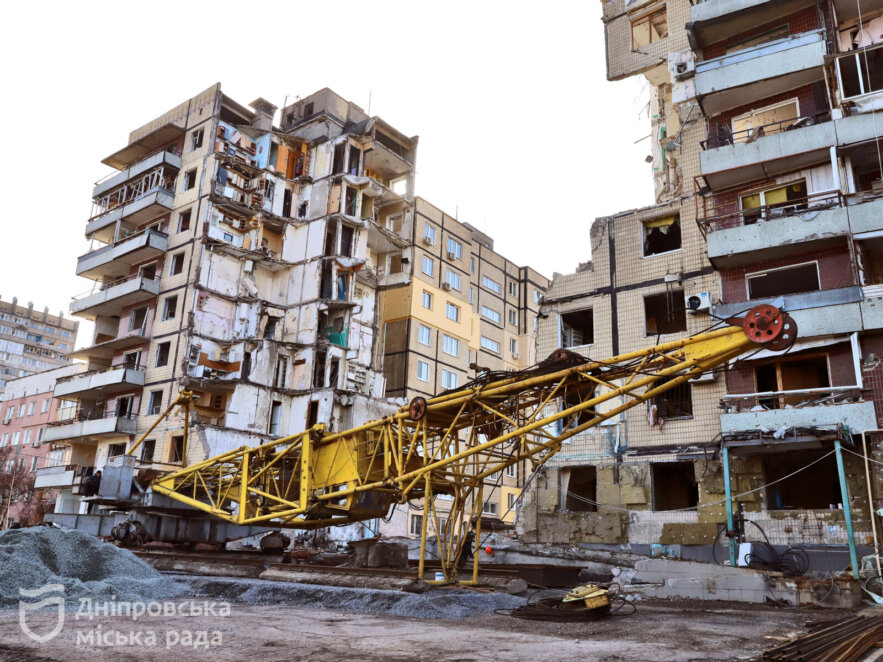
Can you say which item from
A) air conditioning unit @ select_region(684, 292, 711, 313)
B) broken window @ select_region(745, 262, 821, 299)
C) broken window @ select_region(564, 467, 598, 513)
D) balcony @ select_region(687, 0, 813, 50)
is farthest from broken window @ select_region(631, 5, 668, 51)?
broken window @ select_region(564, 467, 598, 513)

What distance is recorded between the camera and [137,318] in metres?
47.3

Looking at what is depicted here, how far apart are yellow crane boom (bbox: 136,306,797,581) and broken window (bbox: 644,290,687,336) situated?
43.0ft

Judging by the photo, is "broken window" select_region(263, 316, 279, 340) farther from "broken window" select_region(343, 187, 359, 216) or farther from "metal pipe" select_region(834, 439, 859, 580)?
"metal pipe" select_region(834, 439, 859, 580)

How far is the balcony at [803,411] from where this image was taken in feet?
69.6

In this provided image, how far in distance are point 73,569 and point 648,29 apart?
3298 cm

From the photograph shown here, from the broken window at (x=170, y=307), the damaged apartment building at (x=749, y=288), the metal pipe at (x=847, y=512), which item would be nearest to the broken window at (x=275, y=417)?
the broken window at (x=170, y=307)

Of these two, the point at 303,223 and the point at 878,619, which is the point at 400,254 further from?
the point at 878,619

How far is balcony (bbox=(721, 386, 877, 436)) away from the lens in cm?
2122

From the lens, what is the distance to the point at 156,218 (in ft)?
159

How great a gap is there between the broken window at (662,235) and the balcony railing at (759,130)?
3296mm

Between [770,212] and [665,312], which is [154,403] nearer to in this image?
[665,312]

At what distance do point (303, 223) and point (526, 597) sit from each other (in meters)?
35.7

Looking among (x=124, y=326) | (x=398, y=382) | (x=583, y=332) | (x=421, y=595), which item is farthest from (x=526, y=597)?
(x=124, y=326)

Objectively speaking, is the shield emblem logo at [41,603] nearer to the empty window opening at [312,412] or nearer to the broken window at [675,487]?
the broken window at [675,487]
